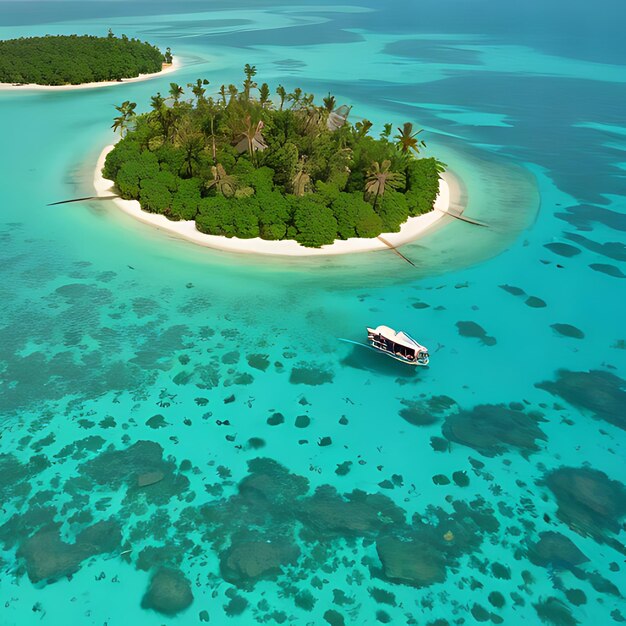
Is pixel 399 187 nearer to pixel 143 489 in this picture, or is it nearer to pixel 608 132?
pixel 143 489

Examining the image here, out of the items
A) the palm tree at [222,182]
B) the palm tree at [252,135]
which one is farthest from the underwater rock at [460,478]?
the palm tree at [252,135]

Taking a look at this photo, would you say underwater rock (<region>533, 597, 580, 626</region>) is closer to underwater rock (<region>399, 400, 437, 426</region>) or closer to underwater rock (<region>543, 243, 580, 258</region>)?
underwater rock (<region>399, 400, 437, 426</region>)

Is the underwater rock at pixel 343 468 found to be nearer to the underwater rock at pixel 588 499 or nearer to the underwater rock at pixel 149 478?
the underwater rock at pixel 149 478

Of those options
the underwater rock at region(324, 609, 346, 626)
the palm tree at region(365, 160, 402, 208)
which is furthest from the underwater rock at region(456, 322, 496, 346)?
the underwater rock at region(324, 609, 346, 626)

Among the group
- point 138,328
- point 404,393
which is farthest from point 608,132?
point 138,328

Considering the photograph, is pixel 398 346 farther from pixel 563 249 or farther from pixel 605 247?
pixel 605 247

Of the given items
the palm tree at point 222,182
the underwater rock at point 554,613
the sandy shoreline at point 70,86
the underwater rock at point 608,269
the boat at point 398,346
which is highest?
the palm tree at point 222,182
